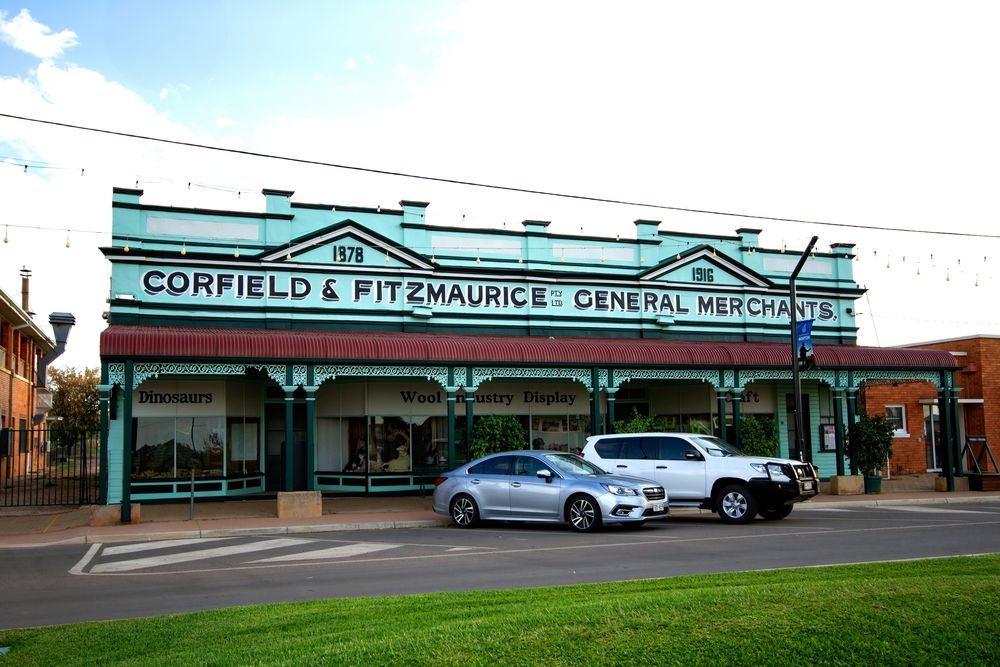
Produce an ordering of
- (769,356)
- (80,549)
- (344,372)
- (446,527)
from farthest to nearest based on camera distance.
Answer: (769,356), (344,372), (446,527), (80,549)

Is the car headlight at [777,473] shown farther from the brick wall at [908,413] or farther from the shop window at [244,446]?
the brick wall at [908,413]

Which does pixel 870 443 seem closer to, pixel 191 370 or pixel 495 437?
pixel 495 437

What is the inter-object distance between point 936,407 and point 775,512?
19.2m

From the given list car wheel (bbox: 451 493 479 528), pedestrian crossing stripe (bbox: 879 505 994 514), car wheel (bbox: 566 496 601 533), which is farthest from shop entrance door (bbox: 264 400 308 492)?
pedestrian crossing stripe (bbox: 879 505 994 514)

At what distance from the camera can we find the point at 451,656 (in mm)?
5871

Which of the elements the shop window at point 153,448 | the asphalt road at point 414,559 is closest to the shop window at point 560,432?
the asphalt road at point 414,559

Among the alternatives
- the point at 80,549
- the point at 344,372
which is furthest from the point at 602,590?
A: the point at 344,372

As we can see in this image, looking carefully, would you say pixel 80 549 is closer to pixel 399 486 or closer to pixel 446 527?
pixel 446 527

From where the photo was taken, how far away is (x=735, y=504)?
1766cm

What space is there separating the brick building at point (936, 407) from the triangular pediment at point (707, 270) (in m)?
6.41

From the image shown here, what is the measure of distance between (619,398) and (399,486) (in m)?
7.67

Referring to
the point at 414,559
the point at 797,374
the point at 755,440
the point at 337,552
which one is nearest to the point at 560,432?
the point at 755,440

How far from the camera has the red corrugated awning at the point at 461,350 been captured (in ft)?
66.1

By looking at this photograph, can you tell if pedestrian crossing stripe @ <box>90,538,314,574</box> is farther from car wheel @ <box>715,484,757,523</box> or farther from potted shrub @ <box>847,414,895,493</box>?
potted shrub @ <box>847,414,895,493</box>
